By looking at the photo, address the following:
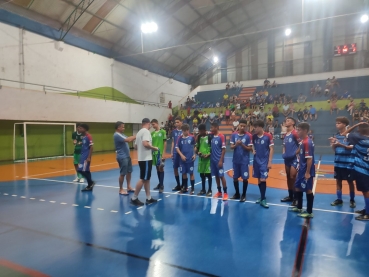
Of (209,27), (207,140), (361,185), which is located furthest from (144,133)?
(209,27)

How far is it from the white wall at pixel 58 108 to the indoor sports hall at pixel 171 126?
0.09m

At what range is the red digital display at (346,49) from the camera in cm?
2419

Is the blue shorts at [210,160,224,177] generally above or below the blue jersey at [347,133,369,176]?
below

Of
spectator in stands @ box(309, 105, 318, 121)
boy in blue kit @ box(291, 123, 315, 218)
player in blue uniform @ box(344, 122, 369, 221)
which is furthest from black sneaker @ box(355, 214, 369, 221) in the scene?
spectator in stands @ box(309, 105, 318, 121)

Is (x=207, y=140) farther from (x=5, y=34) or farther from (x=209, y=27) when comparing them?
(x=209, y=27)

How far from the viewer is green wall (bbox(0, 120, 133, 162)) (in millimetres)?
14984

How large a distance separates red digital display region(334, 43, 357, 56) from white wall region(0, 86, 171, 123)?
19949mm

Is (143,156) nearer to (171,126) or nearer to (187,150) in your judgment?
(187,150)

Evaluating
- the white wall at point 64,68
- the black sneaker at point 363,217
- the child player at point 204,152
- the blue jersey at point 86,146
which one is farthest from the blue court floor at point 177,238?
the white wall at point 64,68

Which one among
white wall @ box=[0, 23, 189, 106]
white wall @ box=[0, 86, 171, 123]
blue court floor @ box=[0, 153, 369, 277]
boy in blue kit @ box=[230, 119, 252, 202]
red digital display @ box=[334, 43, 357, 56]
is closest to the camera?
blue court floor @ box=[0, 153, 369, 277]

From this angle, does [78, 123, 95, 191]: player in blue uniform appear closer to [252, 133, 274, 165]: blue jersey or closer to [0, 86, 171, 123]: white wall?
[252, 133, 274, 165]: blue jersey

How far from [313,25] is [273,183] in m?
25.7

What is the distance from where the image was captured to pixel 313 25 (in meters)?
27.0

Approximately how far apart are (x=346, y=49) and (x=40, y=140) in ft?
89.5
